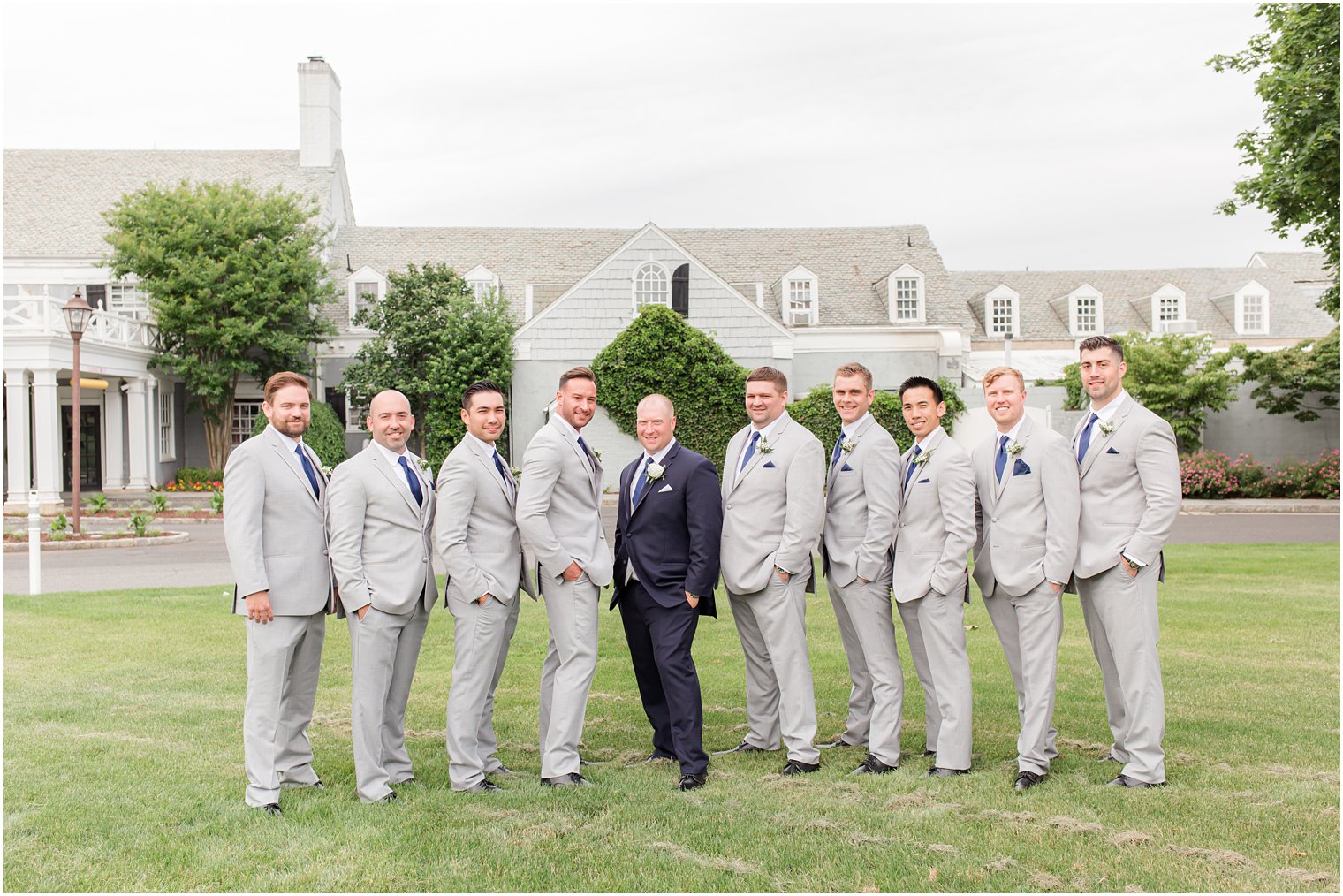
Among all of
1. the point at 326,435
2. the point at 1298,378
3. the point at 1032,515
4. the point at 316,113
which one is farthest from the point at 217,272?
the point at 1298,378

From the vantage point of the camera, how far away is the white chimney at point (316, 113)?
35625 mm

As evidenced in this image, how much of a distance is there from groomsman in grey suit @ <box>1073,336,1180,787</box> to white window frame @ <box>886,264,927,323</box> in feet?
94.2

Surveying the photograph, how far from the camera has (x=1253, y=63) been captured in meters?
17.7

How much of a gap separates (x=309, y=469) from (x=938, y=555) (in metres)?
3.51

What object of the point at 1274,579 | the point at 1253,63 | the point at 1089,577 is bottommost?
the point at 1274,579

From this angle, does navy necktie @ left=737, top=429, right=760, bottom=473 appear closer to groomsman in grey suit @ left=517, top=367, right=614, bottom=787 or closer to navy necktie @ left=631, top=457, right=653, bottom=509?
navy necktie @ left=631, top=457, right=653, bottom=509

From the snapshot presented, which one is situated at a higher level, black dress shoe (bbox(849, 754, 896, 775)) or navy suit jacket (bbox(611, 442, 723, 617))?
navy suit jacket (bbox(611, 442, 723, 617))

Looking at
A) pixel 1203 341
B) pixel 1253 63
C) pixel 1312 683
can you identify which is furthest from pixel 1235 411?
pixel 1312 683

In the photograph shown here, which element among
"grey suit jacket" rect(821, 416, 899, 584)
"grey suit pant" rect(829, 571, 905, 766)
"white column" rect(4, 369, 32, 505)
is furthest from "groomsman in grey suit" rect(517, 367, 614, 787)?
"white column" rect(4, 369, 32, 505)

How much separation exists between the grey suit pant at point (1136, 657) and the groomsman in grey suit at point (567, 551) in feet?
9.03

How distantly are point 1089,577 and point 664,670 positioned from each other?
2.40 metres

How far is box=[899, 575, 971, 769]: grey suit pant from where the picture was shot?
587 cm

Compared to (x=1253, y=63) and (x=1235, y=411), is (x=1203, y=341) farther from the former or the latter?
(x=1253, y=63)

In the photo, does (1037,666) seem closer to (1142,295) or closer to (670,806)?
(670,806)
